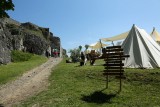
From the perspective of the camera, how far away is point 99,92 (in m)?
17.2

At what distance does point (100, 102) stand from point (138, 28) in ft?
46.2

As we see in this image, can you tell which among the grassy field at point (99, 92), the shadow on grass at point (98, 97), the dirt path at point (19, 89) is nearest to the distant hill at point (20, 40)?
the dirt path at point (19, 89)

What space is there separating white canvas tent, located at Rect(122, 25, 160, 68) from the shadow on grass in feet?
30.3

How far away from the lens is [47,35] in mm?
79188

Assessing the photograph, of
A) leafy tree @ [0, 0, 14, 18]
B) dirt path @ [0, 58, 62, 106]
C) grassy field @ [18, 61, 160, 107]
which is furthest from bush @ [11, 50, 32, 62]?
leafy tree @ [0, 0, 14, 18]

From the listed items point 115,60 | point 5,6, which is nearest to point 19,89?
point 5,6

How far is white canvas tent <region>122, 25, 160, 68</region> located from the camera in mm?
25547

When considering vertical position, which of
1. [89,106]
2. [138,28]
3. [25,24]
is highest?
[25,24]

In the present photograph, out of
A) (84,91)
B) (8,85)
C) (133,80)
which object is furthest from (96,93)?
(8,85)

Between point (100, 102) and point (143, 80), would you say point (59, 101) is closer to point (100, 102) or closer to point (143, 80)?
point (100, 102)

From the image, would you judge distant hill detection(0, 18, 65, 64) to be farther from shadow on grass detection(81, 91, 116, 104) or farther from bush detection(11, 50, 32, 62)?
shadow on grass detection(81, 91, 116, 104)

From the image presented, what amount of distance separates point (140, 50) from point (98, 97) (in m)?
11.1

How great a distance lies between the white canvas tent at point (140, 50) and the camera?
25.5 metres

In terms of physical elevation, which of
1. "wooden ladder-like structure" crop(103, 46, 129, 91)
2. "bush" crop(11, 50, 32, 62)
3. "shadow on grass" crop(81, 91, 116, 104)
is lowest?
"shadow on grass" crop(81, 91, 116, 104)
